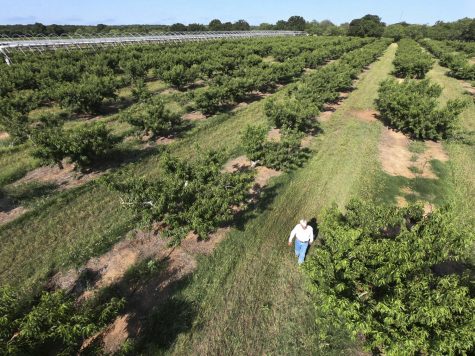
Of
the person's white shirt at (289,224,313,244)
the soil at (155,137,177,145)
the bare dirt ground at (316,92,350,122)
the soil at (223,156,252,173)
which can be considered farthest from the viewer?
the bare dirt ground at (316,92,350,122)

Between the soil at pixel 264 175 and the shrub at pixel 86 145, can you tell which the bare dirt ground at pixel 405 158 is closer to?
the soil at pixel 264 175

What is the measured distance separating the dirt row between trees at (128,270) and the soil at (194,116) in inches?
559

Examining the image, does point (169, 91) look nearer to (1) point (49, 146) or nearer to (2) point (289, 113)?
(2) point (289, 113)

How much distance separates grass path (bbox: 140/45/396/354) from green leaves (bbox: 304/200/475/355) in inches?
80.9

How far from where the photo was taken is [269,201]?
14.5 meters

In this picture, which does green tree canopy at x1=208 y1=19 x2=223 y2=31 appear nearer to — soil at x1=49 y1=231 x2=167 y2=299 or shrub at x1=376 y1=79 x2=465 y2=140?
shrub at x1=376 y1=79 x2=465 y2=140

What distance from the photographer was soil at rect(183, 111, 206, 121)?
2462 centimetres

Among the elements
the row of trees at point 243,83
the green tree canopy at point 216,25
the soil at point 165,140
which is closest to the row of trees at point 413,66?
the row of trees at point 243,83

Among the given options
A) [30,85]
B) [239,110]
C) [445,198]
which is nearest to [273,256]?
[445,198]

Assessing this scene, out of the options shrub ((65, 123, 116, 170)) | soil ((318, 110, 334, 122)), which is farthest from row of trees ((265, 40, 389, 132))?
shrub ((65, 123, 116, 170))

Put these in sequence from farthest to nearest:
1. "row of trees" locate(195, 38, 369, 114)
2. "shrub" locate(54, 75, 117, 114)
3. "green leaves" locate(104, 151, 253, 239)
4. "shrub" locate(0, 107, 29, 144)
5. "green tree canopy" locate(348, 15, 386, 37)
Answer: "green tree canopy" locate(348, 15, 386, 37), "row of trees" locate(195, 38, 369, 114), "shrub" locate(54, 75, 117, 114), "shrub" locate(0, 107, 29, 144), "green leaves" locate(104, 151, 253, 239)

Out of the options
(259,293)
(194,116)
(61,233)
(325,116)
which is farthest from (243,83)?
(259,293)

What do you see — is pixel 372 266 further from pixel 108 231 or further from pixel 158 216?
pixel 108 231

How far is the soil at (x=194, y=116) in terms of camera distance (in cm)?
2462
